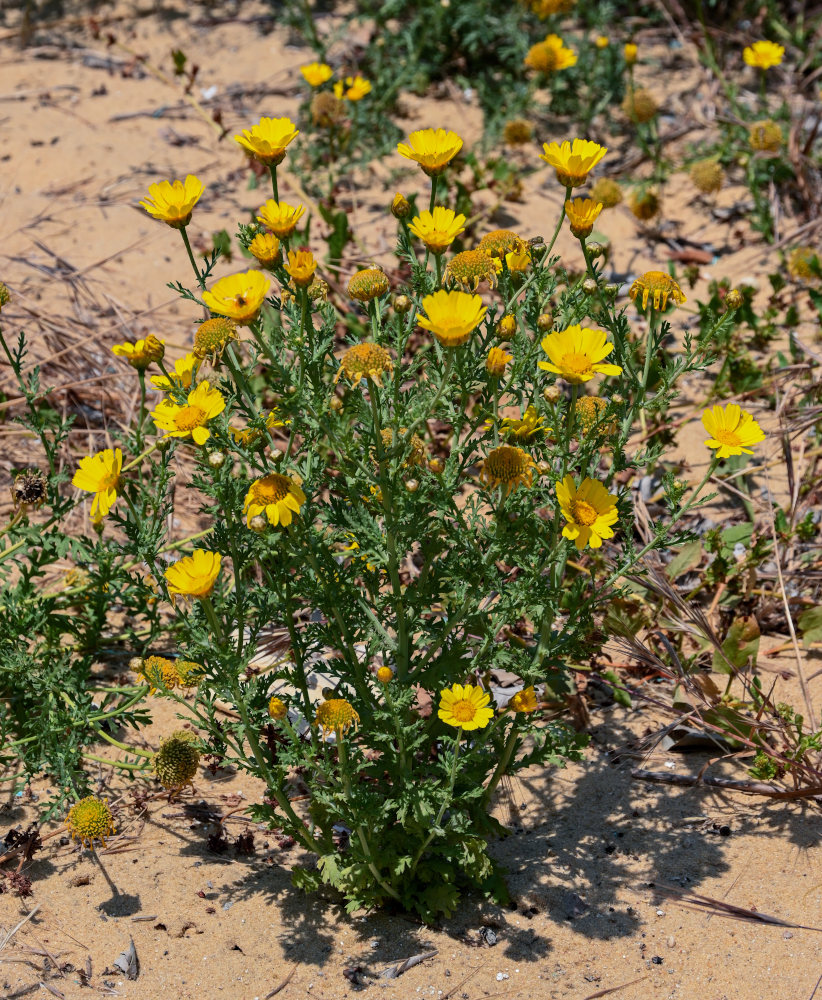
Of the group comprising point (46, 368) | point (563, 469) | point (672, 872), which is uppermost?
point (563, 469)

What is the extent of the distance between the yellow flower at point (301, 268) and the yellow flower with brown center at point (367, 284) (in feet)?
0.38

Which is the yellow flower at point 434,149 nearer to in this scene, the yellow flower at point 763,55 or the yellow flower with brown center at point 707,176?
the yellow flower with brown center at point 707,176

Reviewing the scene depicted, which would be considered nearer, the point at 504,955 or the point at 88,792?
the point at 504,955

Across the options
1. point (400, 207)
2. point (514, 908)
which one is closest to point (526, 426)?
point (400, 207)

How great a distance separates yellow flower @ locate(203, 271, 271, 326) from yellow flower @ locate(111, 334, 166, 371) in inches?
16.0

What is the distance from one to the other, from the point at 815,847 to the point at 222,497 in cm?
200

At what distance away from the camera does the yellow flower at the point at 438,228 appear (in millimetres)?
2287

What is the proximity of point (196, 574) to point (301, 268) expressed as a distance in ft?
2.33

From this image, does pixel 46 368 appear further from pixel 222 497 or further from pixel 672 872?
pixel 672 872

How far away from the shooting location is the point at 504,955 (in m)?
2.68

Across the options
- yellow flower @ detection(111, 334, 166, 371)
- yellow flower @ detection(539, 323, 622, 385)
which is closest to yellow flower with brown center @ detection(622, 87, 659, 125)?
yellow flower @ detection(111, 334, 166, 371)

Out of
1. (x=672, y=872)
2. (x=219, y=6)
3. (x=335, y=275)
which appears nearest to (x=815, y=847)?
(x=672, y=872)

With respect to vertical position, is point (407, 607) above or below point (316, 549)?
below

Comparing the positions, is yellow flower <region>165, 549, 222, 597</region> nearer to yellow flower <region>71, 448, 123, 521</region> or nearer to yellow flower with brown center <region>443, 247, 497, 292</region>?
yellow flower <region>71, 448, 123, 521</region>
